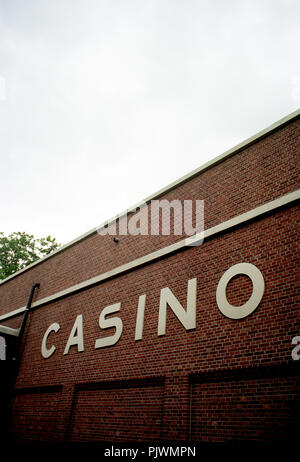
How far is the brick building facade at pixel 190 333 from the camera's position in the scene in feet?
19.7

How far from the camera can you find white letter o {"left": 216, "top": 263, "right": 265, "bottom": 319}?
6.57 m

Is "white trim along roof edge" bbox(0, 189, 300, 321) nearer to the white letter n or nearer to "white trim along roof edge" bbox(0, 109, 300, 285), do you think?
the white letter n

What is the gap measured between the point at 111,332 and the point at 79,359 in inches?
53.7

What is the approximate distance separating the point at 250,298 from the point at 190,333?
1.54m

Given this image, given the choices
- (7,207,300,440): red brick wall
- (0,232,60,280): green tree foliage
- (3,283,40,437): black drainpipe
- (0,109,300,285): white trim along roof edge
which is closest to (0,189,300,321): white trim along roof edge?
(7,207,300,440): red brick wall

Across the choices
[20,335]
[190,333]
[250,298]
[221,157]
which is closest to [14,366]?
[20,335]

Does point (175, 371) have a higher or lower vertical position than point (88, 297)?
lower

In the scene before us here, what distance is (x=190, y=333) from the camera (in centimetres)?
727

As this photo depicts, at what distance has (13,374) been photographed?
11633 millimetres

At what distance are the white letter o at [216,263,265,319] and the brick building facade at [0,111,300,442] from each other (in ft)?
0.24

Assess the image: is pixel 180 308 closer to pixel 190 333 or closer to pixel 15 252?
pixel 190 333
